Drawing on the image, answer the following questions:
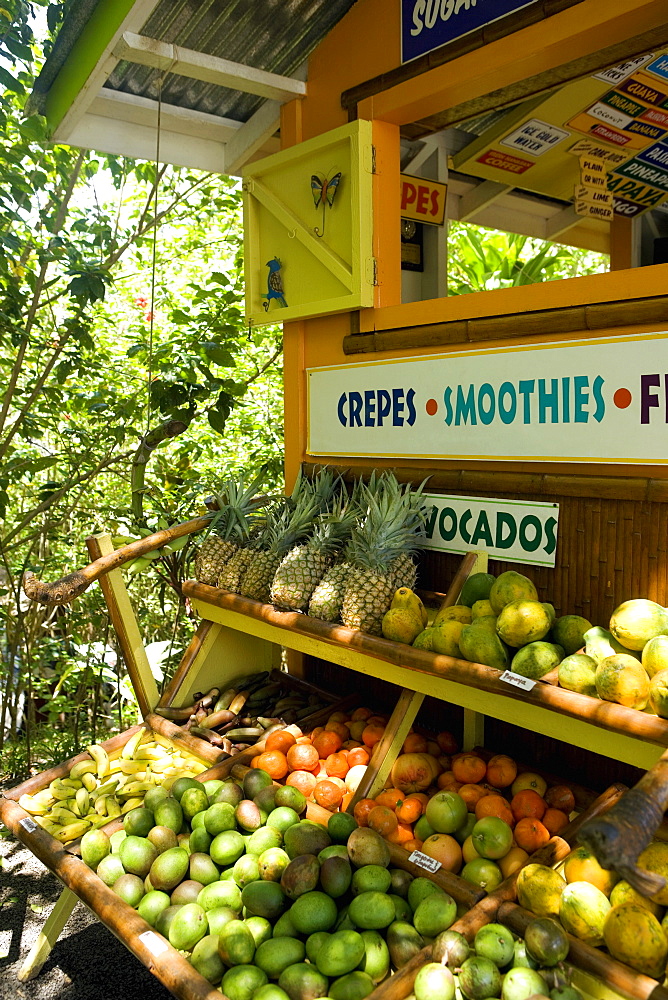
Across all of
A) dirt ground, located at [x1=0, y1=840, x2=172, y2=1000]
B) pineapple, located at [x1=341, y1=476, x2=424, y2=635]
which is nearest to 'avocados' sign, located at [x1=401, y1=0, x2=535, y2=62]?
pineapple, located at [x1=341, y1=476, x2=424, y2=635]

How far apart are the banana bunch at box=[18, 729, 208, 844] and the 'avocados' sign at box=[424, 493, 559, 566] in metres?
1.36

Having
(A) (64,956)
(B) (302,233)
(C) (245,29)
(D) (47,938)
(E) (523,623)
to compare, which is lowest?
(A) (64,956)

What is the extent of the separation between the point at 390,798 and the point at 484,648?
2.25 ft

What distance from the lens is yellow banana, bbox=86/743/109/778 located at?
344cm

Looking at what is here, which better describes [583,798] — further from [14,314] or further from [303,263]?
[14,314]

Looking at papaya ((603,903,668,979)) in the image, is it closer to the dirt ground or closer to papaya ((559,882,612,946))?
papaya ((559,882,612,946))

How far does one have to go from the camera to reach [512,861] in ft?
7.81

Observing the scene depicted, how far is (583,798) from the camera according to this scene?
8.95ft

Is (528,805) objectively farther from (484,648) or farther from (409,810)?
(484,648)

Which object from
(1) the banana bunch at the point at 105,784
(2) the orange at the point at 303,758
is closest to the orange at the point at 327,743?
(2) the orange at the point at 303,758

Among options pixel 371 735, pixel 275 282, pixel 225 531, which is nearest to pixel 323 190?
pixel 275 282

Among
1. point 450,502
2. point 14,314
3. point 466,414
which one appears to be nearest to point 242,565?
point 450,502

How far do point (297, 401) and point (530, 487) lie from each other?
151 cm

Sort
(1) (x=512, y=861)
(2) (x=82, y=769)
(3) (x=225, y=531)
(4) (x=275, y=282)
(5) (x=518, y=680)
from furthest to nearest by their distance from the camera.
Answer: (4) (x=275, y=282), (3) (x=225, y=531), (2) (x=82, y=769), (1) (x=512, y=861), (5) (x=518, y=680)
